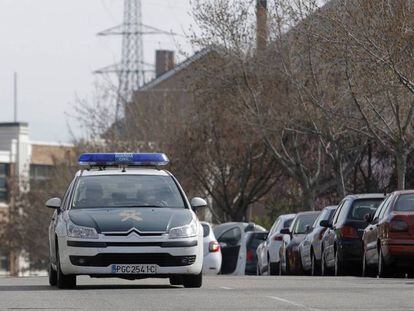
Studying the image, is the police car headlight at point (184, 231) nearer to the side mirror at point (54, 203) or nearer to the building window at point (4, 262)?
the side mirror at point (54, 203)

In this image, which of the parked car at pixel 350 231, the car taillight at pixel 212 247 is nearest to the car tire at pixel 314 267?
the parked car at pixel 350 231

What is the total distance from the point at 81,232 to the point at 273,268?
1755 cm

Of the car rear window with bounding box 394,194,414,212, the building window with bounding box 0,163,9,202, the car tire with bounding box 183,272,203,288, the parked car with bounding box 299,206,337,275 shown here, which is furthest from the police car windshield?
the building window with bounding box 0,163,9,202

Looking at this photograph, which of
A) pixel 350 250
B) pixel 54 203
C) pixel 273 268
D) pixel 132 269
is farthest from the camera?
pixel 273 268

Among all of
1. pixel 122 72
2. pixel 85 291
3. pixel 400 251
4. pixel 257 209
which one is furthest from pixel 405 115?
pixel 257 209

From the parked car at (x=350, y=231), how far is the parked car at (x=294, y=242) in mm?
4584

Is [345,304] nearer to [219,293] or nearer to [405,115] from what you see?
[219,293]

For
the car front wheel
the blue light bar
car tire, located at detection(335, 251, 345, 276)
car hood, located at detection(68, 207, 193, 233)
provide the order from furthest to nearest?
car tire, located at detection(335, 251, 345, 276), the car front wheel, the blue light bar, car hood, located at detection(68, 207, 193, 233)

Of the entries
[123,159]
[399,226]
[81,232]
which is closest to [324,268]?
[399,226]

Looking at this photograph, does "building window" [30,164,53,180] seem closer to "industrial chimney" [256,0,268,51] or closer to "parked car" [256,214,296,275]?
"industrial chimney" [256,0,268,51]

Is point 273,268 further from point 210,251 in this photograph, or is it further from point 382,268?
point 382,268

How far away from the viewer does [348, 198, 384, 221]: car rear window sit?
97.9 ft

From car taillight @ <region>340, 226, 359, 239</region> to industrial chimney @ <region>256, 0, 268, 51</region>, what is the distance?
620 inches

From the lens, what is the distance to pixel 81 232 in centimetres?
2109
